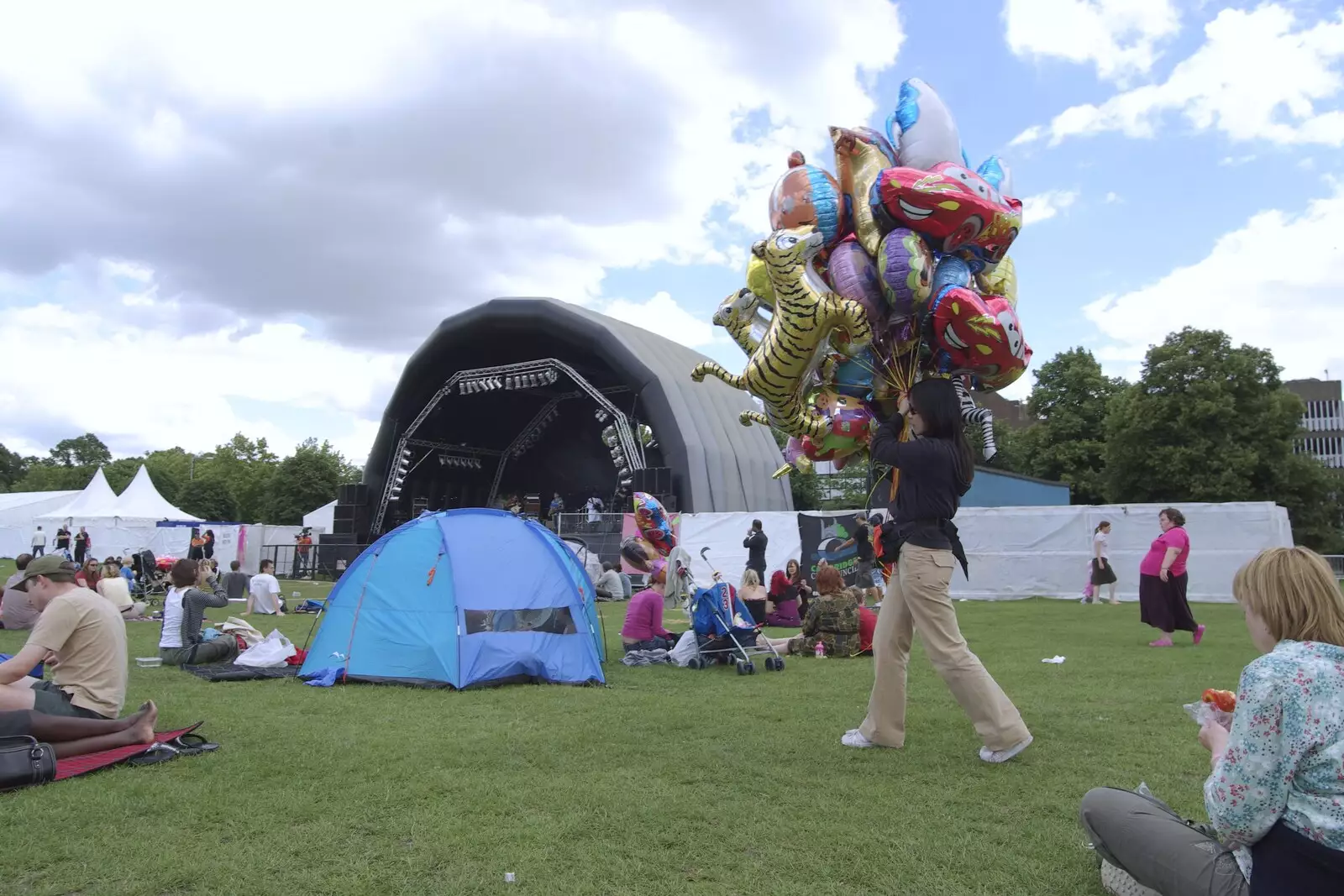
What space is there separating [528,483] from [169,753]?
3060 cm

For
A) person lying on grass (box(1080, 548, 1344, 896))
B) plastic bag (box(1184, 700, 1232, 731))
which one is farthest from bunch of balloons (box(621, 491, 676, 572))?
person lying on grass (box(1080, 548, 1344, 896))

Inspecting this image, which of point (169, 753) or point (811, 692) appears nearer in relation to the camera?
point (169, 753)

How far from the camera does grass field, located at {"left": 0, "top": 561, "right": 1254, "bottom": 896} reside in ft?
10.0

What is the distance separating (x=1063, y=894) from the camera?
2846 millimetres

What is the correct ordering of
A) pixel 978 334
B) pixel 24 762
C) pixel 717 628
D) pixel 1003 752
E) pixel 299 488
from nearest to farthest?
pixel 24 762 < pixel 1003 752 < pixel 978 334 < pixel 717 628 < pixel 299 488

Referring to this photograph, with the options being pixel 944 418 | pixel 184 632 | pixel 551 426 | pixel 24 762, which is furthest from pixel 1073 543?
pixel 551 426

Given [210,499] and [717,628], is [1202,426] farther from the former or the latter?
[210,499]

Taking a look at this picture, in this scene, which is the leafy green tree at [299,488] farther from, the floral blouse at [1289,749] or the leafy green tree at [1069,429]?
the floral blouse at [1289,749]

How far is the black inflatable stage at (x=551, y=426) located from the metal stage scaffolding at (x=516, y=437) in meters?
0.04

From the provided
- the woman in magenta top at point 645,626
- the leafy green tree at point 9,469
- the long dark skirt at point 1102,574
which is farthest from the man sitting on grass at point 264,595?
the leafy green tree at point 9,469

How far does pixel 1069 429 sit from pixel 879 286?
3708 cm

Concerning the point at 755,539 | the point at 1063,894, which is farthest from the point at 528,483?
the point at 1063,894

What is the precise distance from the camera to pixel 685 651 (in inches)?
328

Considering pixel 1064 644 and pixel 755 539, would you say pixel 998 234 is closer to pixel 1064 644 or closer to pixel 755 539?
pixel 1064 644
